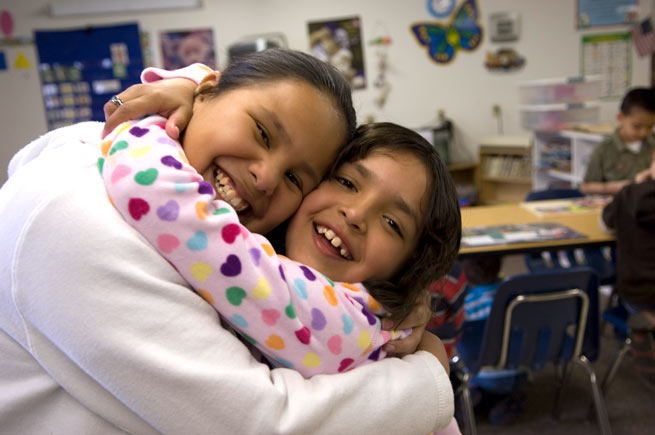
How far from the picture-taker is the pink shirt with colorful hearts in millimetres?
648

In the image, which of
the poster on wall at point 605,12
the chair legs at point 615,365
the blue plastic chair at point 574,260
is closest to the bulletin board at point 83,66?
the blue plastic chair at point 574,260

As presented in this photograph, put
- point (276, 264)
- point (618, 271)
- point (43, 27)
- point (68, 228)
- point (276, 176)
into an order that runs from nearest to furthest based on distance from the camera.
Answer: point (68, 228)
point (276, 264)
point (276, 176)
point (618, 271)
point (43, 27)

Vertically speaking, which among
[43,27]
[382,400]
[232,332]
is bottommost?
[382,400]

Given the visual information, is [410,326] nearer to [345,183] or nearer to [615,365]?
[345,183]

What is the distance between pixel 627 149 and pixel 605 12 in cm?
394

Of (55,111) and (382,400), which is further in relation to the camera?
(55,111)

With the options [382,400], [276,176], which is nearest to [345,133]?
[276,176]

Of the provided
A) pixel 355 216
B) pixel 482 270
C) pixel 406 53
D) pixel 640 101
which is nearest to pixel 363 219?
pixel 355 216

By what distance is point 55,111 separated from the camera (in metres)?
Answer: 6.72

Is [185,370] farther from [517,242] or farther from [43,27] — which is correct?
[43,27]

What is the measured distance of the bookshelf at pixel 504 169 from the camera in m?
6.68

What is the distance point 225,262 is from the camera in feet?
2.18

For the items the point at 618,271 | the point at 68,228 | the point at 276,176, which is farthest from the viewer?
the point at 618,271

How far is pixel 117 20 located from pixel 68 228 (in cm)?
694
